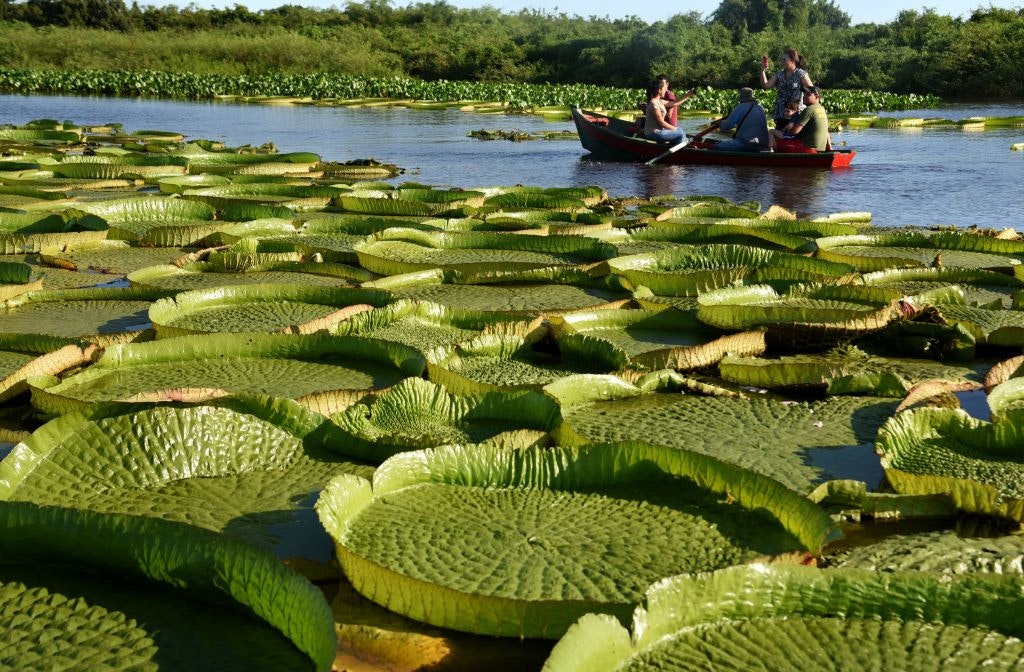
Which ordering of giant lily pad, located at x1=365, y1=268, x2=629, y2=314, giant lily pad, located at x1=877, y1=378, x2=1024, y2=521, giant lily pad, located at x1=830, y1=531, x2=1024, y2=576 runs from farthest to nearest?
giant lily pad, located at x1=365, y1=268, x2=629, y2=314, giant lily pad, located at x1=877, y1=378, x2=1024, y2=521, giant lily pad, located at x1=830, y1=531, x2=1024, y2=576

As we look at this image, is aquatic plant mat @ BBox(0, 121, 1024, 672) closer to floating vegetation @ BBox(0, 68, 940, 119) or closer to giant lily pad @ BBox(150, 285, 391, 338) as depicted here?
giant lily pad @ BBox(150, 285, 391, 338)

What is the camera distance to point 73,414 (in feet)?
6.91

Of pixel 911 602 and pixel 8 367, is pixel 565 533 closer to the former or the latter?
pixel 911 602

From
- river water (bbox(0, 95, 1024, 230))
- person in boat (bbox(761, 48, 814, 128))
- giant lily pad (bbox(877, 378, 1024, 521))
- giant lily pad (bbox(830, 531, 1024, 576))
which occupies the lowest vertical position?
river water (bbox(0, 95, 1024, 230))

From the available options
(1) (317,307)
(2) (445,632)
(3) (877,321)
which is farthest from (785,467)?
(1) (317,307)

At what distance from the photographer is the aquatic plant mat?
1444 mm

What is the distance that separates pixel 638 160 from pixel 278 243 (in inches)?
302

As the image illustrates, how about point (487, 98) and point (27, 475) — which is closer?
point (27, 475)

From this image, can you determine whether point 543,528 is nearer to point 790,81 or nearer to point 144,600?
point 144,600

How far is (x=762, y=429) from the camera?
2.46 meters

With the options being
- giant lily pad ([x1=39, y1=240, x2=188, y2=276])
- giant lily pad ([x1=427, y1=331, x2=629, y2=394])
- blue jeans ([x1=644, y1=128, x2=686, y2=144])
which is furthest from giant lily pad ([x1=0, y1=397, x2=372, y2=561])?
blue jeans ([x1=644, y1=128, x2=686, y2=144])

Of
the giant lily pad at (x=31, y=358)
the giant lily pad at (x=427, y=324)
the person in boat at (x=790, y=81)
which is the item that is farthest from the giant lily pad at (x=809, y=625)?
the person in boat at (x=790, y=81)

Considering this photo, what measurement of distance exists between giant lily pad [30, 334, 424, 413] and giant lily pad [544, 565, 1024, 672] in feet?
4.09

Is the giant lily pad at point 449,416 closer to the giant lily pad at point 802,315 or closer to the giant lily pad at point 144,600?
the giant lily pad at point 144,600
